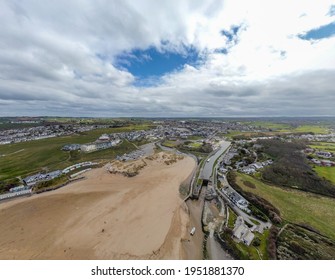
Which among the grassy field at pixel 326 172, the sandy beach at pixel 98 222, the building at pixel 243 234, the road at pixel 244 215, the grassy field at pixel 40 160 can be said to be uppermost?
the grassy field at pixel 326 172

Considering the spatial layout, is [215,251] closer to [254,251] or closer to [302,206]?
[254,251]

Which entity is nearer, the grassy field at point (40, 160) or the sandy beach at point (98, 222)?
the sandy beach at point (98, 222)

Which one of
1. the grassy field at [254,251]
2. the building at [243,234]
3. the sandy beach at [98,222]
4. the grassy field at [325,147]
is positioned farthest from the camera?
the grassy field at [325,147]

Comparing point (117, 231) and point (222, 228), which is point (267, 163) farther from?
point (117, 231)

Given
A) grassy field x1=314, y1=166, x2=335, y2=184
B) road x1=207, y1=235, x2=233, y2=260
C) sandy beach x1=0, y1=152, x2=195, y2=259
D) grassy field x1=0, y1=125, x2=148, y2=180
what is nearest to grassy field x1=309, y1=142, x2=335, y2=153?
grassy field x1=314, y1=166, x2=335, y2=184

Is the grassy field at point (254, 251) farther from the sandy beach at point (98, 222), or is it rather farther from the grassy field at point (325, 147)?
the grassy field at point (325, 147)

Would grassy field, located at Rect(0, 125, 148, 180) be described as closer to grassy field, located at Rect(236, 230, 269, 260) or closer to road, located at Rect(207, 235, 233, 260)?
road, located at Rect(207, 235, 233, 260)

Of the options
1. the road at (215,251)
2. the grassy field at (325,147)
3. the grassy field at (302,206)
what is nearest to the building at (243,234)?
the road at (215,251)
